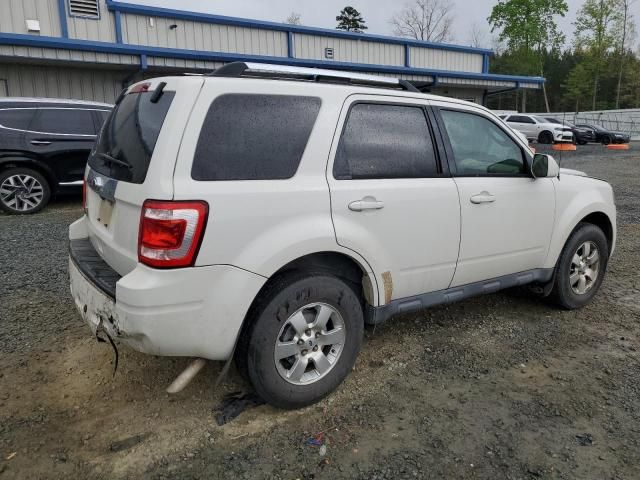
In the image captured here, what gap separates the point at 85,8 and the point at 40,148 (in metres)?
8.28

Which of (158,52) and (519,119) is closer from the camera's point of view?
(158,52)

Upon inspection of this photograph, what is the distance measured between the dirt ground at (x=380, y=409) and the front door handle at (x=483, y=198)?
1.07m

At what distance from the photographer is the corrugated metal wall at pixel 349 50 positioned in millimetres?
17953

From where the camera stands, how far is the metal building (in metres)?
12.7

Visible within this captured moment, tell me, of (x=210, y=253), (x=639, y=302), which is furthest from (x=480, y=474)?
(x=639, y=302)

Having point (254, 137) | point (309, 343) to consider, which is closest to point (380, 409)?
point (309, 343)

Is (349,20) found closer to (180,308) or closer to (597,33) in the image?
(597,33)

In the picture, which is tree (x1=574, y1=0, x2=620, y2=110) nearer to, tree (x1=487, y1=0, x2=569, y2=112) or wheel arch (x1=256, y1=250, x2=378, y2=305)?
tree (x1=487, y1=0, x2=569, y2=112)

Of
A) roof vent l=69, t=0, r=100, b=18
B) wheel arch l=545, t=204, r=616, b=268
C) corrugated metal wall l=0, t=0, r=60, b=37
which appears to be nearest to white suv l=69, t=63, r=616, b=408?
wheel arch l=545, t=204, r=616, b=268

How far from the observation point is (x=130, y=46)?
1328 cm

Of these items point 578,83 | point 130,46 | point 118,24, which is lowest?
point 130,46

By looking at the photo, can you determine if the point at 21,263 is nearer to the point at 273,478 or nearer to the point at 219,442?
the point at 219,442

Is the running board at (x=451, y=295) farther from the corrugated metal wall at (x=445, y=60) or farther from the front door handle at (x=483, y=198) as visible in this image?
the corrugated metal wall at (x=445, y=60)

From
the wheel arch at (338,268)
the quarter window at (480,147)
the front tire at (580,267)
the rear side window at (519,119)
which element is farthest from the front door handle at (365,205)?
the rear side window at (519,119)
